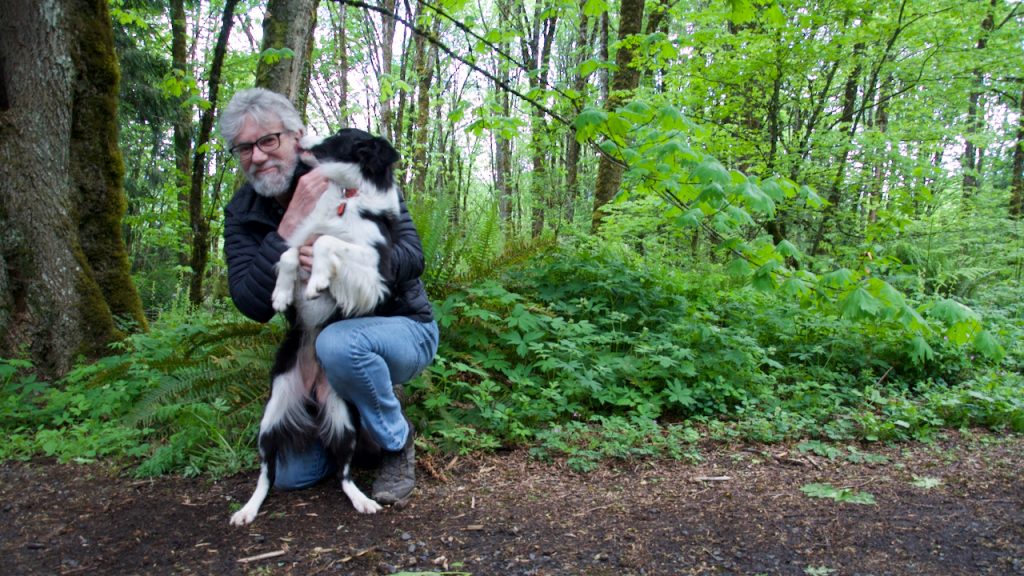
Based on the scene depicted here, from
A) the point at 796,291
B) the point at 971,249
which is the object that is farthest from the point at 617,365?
the point at 971,249

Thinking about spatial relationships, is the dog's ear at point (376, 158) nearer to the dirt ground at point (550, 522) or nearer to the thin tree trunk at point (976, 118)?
the dirt ground at point (550, 522)

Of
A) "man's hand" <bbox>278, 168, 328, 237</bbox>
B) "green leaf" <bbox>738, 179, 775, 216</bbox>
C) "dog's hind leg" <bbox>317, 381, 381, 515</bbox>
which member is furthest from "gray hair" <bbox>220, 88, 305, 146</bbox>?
"green leaf" <bbox>738, 179, 775, 216</bbox>

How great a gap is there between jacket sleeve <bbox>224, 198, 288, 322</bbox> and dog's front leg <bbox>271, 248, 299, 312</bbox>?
10 cm

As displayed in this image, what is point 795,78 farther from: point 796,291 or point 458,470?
point 458,470

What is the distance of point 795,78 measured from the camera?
23.6 feet

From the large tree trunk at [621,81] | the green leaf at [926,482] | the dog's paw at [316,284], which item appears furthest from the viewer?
the large tree trunk at [621,81]

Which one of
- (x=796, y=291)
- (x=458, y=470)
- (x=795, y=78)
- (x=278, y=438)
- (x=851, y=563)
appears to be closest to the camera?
(x=851, y=563)

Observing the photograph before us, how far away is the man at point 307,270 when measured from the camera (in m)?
2.35

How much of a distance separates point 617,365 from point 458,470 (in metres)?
1.42

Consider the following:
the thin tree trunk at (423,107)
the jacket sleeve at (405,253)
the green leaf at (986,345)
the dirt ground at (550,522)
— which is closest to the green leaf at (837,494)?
the dirt ground at (550,522)

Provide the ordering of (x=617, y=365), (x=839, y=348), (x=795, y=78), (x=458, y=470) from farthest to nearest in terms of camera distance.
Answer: (x=795, y=78) < (x=839, y=348) < (x=617, y=365) < (x=458, y=470)

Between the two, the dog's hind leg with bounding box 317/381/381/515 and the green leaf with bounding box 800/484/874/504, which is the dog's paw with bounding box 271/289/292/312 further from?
the green leaf with bounding box 800/484/874/504

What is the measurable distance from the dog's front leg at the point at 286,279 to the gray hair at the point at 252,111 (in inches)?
24.2

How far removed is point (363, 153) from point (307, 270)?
21.3 inches
